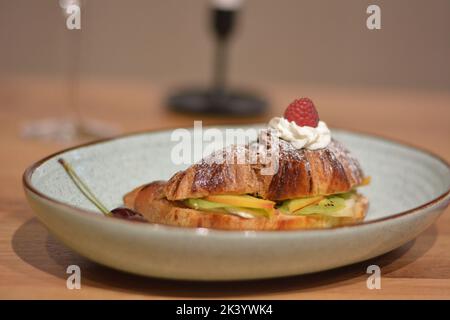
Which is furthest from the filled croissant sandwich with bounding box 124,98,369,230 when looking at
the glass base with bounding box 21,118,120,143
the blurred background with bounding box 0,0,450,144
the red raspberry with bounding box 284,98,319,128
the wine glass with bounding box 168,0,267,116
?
the blurred background with bounding box 0,0,450,144

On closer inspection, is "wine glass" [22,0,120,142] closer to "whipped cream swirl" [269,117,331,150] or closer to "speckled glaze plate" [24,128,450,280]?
"speckled glaze plate" [24,128,450,280]

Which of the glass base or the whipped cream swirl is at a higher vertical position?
the whipped cream swirl

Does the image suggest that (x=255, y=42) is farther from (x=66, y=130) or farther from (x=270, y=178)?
(x=270, y=178)

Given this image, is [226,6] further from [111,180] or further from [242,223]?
[242,223]

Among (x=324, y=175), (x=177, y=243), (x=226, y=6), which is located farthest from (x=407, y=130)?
(x=177, y=243)

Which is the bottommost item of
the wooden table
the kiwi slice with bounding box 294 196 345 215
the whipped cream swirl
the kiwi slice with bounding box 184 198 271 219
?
the wooden table

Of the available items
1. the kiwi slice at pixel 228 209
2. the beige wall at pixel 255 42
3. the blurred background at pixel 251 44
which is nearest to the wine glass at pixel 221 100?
the blurred background at pixel 251 44
